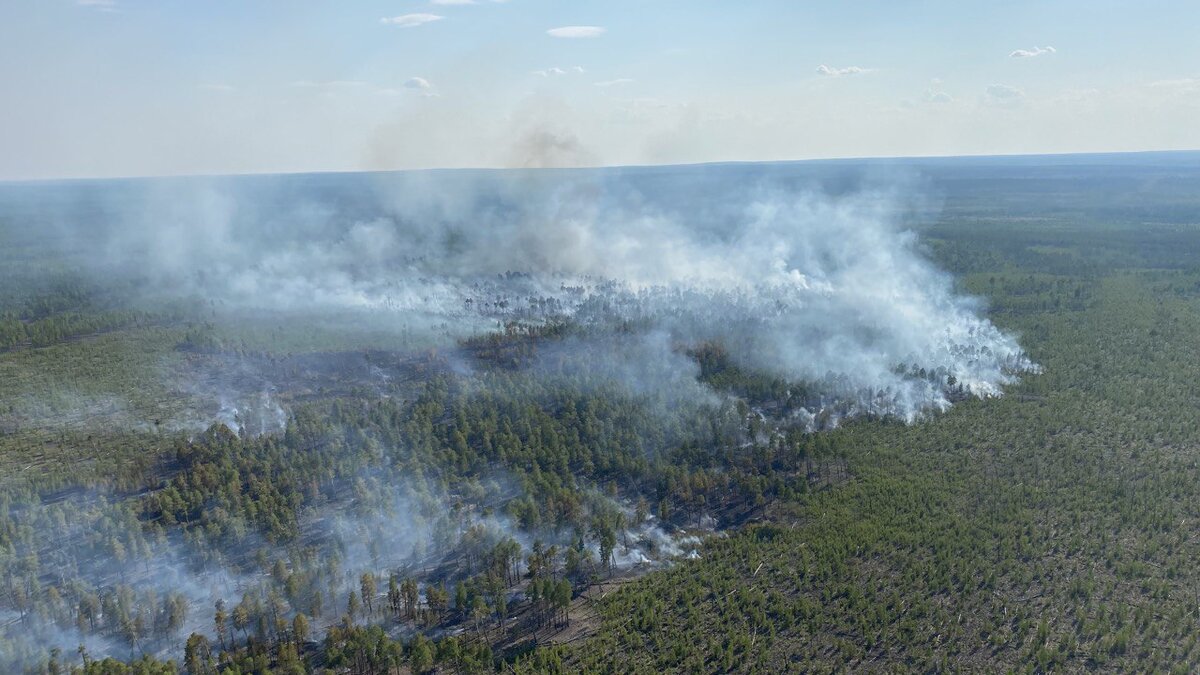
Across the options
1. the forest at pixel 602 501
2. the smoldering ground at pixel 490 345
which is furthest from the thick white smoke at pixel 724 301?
the forest at pixel 602 501

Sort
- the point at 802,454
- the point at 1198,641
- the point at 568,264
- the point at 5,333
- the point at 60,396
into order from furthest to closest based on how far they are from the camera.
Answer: the point at 568,264
the point at 5,333
the point at 60,396
the point at 802,454
the point at 1198,641

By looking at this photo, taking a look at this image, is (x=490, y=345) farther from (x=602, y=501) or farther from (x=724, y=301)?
(x=602, y=501)

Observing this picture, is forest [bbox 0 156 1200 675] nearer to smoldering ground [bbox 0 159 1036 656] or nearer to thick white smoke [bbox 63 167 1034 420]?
smoldering ground [bbox 0 159 1036 656]

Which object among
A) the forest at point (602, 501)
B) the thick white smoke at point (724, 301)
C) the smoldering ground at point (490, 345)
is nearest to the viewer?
the forest at point (602, 501)

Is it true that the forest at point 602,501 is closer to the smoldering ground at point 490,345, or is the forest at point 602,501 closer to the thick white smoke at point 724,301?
the smoldering ground at point 490,345

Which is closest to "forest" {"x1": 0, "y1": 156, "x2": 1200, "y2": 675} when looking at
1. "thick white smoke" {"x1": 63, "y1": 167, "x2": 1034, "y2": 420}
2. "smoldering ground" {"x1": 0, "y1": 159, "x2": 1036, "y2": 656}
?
"smoldering ground" {"x1": 0, "y1": 159, "x2": 1036, "y2": 656}

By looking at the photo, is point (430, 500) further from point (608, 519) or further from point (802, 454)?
point (802, 454)

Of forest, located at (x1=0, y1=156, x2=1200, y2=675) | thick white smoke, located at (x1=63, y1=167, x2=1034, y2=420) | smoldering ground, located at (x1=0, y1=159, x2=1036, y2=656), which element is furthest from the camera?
thick white smoke, located at (x1=63, y1=167, x2=1034, y2=420)

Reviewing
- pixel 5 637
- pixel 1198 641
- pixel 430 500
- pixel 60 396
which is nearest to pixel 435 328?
pixel 60 396
